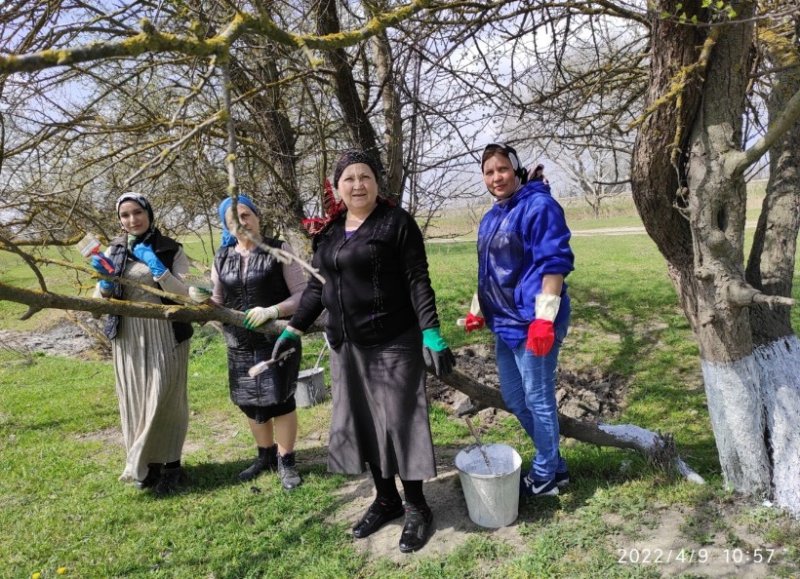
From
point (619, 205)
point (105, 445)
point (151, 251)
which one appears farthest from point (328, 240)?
point (619, 205)

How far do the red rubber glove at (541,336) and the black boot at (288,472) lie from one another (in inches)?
71.1

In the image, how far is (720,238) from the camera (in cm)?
234

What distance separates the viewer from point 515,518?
105 inches

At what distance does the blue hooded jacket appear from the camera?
2439 millimetres

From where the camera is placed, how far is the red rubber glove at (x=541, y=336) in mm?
2383

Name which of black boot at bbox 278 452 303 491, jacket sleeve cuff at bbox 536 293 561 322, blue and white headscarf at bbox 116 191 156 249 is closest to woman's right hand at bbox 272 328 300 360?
black boot at bbox 278 452 303 491

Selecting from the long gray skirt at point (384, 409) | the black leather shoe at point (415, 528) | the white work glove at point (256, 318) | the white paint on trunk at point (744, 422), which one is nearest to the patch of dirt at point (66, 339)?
the white work glove at point (256, 318)

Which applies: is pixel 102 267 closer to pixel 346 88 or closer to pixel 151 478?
pixel 151 478

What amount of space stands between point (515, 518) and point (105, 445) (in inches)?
140

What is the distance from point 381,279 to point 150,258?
1.56 metres

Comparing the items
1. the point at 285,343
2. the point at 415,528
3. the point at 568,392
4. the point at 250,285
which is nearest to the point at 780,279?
the point at 568,392

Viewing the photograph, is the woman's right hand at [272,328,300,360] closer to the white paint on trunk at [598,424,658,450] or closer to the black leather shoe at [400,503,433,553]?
the black leather shoe at [400,503,433,553]

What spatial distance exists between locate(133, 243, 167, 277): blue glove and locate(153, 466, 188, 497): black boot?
134 cm

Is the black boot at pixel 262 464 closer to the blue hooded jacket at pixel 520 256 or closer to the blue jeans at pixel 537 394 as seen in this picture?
the blue jeans at pixel 537 394
